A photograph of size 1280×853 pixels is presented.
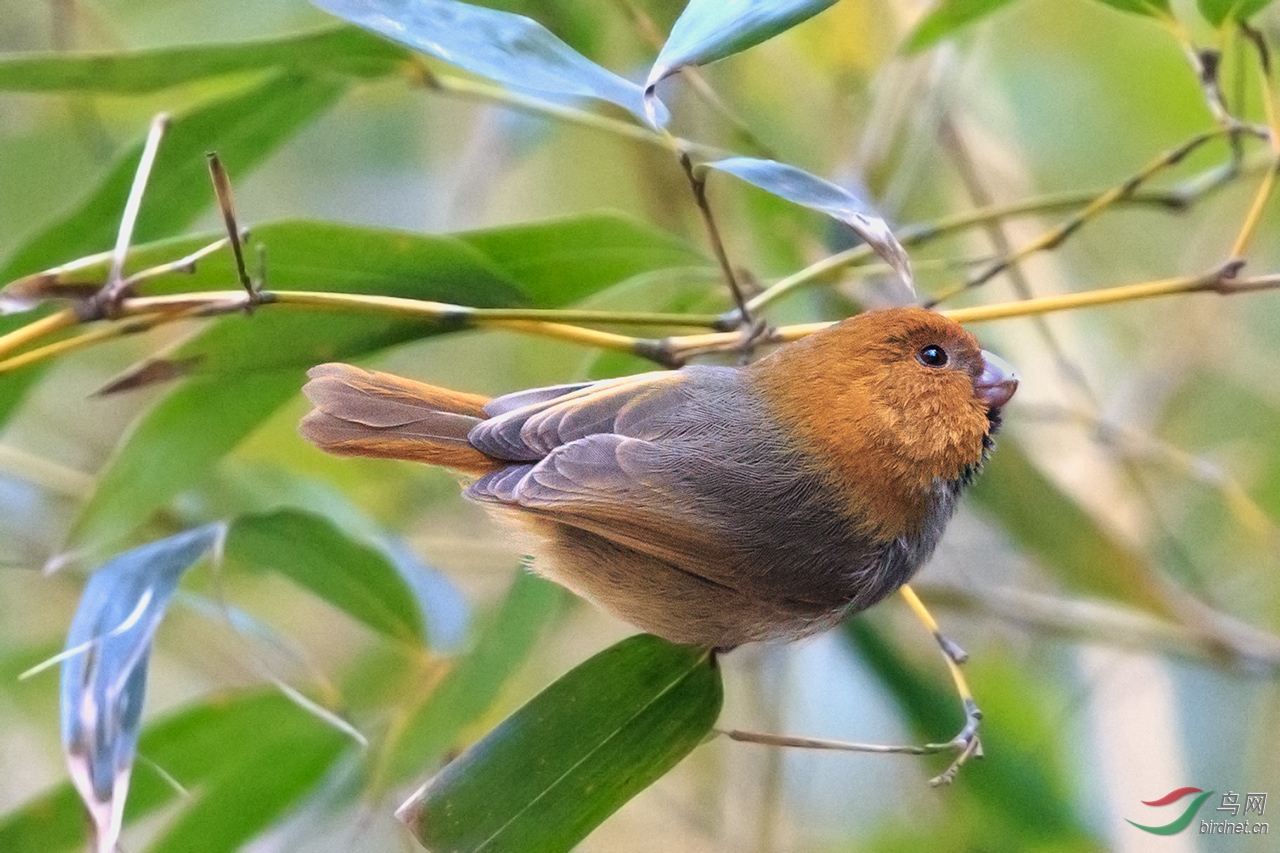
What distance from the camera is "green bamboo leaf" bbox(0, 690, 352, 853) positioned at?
174 cm

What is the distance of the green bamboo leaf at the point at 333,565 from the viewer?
165cm

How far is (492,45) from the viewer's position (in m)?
→ 1.25

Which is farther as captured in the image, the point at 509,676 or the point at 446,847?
the point at 509,676

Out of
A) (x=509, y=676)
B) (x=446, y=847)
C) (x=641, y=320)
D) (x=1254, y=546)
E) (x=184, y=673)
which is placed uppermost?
(x=641, y=320)

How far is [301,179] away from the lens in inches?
130

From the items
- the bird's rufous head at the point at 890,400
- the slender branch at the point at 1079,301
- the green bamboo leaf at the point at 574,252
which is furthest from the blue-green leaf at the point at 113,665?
the bird's rufous head at the point at 890,400

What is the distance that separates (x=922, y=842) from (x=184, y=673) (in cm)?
232

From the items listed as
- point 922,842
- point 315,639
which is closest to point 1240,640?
point 922,842

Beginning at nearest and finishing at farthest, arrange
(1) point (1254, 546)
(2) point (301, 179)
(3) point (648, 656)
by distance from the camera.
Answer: (3) point (648, 656) < (1) point (1254, 546) < (2) point (301, 179)

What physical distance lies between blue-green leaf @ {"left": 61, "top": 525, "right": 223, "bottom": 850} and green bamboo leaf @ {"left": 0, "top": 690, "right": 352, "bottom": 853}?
503 millimetres

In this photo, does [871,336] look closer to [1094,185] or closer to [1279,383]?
[1094,185]

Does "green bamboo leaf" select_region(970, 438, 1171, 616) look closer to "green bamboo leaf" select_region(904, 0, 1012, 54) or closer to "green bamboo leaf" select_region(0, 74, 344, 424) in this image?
"green bamboo leaf" select_region(904, 0, 1012, 54)

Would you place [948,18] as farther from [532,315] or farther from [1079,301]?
[532,315]

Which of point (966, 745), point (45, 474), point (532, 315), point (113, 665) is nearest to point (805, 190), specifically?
point (532, 315)
